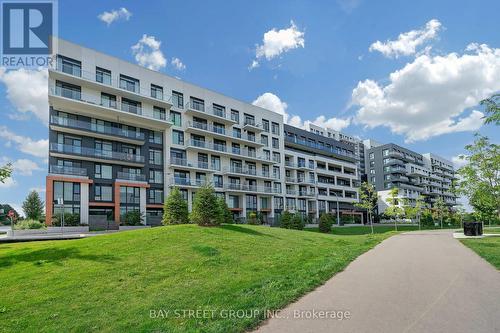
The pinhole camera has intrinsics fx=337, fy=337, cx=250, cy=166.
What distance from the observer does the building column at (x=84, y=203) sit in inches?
1462

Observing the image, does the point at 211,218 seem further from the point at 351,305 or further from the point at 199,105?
the point at 199,105

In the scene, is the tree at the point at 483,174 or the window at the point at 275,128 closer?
the tree at the point at 483,174

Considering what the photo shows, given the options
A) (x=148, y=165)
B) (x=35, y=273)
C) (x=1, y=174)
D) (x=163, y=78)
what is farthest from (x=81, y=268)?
(x=163, y=78)

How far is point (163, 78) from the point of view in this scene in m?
47.2

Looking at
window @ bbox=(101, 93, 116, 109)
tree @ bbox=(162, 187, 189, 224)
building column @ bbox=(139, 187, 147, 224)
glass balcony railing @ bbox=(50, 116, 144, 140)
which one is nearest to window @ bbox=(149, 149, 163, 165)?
glass balcony railing @ bbox=(50, 116, 144, 140)

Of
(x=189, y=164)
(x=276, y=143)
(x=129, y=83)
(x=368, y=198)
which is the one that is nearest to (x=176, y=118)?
(x=189, y=164)

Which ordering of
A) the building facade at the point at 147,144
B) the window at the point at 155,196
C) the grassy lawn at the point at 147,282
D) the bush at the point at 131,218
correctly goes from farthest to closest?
the window at the point at 155,196, the bush at the point at 131,218, the building facade at the point at 147,144, the grassy lawn at the point at 147,282

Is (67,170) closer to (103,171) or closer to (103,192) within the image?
(103,171)

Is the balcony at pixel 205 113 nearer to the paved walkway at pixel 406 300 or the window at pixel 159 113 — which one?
the window at pixel 159 113

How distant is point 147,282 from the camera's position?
8266 mm

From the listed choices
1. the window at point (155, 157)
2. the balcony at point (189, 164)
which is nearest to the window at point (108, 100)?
the window at point (155, 157)

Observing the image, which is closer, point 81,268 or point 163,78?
point 81,268

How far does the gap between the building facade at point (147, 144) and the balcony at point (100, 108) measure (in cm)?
12

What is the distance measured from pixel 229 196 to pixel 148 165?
1407 cm
